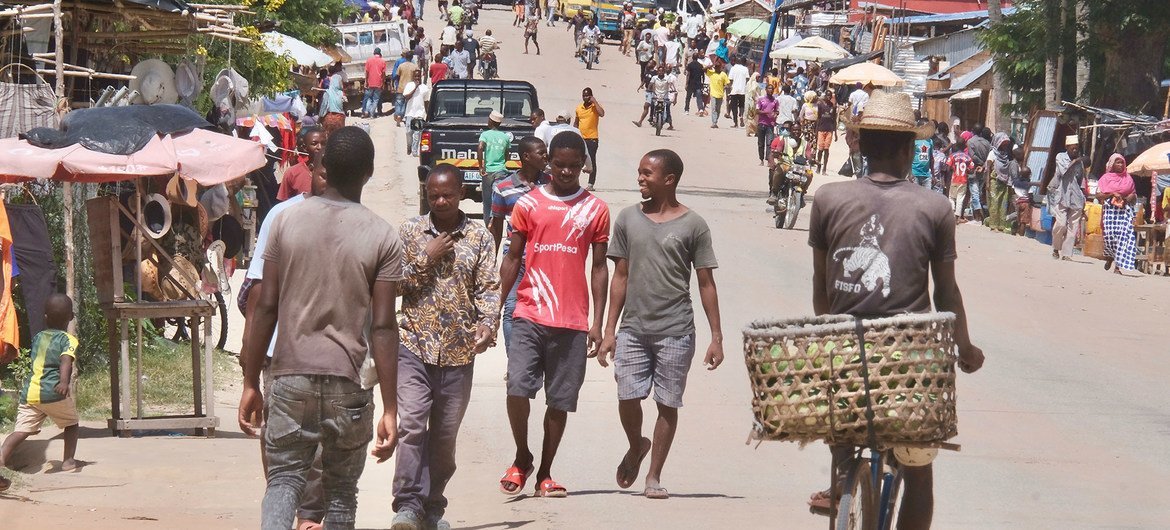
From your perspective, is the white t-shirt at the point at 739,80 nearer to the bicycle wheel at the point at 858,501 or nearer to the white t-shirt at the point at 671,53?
the white t-shirt at the point at 671,53

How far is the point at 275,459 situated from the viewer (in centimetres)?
538

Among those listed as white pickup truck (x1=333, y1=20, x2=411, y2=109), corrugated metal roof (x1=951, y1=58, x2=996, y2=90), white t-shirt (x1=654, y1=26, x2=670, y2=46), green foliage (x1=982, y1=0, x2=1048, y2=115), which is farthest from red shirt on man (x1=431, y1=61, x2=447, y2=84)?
green foliage (x1=982, y1=0, x2=1048, y2=115)

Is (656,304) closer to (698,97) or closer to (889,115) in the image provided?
(889,115)

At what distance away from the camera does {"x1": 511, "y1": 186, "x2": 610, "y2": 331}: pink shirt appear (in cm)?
794

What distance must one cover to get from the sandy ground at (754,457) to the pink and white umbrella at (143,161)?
174 cm

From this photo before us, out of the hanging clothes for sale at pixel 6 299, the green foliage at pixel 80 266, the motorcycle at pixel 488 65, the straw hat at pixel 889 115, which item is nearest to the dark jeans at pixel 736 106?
the motorcycle at pixel 488 65

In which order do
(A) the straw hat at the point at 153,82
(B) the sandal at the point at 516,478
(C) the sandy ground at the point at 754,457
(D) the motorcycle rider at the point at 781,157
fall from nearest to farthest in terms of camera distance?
(C) the sandy ground at the point at 754,457
(B) the sandal at the point at 516,478
(A) the straw hat at the point at 153,82
(D) the motorcycle rider at the point at 781,157

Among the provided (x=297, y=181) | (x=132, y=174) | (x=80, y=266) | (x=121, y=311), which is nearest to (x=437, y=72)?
(x=297, y=181)

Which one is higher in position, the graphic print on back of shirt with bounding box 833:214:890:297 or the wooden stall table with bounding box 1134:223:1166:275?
the graphic print on back of shirt with bounding box 833:214:890:297

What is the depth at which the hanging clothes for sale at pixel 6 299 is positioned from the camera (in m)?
9.48

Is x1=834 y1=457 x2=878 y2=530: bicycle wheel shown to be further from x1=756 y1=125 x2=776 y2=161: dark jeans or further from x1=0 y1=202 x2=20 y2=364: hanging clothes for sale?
x1=756 y1=125 x2=776 y2=161: dark jeans

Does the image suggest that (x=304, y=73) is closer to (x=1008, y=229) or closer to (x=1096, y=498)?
(x=1008, y=229)

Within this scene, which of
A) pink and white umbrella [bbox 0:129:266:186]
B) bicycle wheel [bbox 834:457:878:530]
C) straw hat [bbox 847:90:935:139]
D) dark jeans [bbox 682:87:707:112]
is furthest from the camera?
dark jeans [bbox 682:87:707:112]

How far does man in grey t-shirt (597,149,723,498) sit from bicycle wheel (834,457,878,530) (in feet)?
8.56
